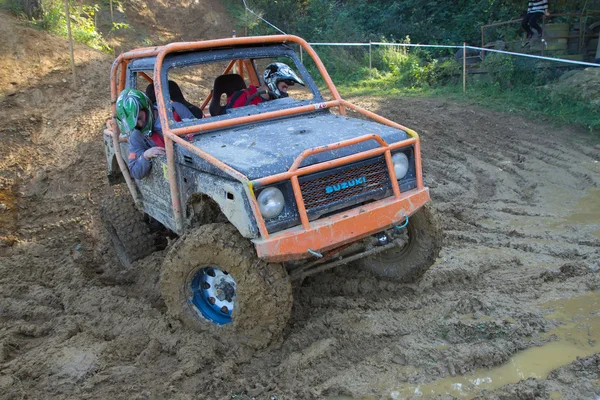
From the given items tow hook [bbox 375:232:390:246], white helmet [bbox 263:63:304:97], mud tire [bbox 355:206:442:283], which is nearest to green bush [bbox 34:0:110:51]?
white helmet [bbox 263:63:304:97]

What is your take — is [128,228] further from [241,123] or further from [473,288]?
[473,288]

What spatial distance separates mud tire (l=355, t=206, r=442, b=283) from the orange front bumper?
43 centimetres

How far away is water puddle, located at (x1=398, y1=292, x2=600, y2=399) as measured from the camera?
344cm

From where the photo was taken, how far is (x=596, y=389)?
10.6 feet

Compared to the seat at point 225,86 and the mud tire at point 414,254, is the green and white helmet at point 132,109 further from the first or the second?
the mud tire at point 414,254

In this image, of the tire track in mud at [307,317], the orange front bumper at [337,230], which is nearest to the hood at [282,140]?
the orange front bumper at [337,230]

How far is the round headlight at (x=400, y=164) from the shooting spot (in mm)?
4168

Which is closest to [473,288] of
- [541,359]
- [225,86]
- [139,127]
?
[541,359]

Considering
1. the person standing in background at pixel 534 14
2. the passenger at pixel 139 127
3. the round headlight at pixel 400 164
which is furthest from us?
the person standing in background at pixel 534 14

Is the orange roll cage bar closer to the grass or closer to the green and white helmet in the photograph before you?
the green and white helmet

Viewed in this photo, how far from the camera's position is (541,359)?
3.64 metres

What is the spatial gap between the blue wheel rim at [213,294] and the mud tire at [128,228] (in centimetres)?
163

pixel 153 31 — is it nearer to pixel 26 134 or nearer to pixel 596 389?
pixel 26 134

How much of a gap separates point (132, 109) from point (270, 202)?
184 cm
